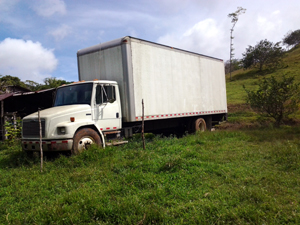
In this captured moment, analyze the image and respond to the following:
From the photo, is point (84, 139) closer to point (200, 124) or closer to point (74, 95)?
point (74, 95)

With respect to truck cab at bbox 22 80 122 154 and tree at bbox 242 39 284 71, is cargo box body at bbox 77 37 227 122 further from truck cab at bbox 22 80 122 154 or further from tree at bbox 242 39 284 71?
tree at bbox 242 39 284 71

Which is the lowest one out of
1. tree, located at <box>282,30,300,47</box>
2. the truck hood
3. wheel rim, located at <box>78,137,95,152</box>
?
wheel rim, located at <box>78,137,95,152</box>

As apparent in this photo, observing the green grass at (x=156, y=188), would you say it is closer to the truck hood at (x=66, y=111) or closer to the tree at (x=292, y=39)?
the truck hood at (x=66, y=111)

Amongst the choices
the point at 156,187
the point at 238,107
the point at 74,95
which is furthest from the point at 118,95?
the point at 238,107

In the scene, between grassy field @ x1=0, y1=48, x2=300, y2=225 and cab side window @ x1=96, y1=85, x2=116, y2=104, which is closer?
grassy field @ x1=0, y1=48, x2=300, y2=225

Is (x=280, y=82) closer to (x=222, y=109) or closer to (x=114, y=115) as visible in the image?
(x=222, y=109)

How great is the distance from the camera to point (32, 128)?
7016 millimetres

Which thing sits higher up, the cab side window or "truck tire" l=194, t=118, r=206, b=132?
the cab side window

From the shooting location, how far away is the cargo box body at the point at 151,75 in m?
8.38

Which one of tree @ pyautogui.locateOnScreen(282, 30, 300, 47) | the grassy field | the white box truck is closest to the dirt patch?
the white box truck

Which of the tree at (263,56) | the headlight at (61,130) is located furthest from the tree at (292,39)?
the headlight at (61,130)

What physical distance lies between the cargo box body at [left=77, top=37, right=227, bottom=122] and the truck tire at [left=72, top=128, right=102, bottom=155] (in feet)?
4.92

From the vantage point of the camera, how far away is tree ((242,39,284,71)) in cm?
3931

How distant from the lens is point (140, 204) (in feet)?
12.7
